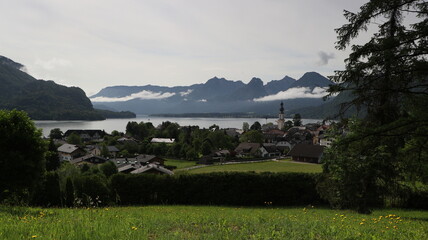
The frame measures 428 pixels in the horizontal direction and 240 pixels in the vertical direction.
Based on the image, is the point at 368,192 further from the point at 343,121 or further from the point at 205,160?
the point at 205,160

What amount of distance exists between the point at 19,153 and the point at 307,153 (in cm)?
8011

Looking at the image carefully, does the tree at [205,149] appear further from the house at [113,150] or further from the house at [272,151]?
the house at [113,150]

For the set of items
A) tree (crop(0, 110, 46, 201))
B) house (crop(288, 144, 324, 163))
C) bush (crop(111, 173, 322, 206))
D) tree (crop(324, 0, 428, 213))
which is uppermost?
tree (crop(324, 0, 428, 213))

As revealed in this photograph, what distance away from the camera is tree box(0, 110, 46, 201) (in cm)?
1828

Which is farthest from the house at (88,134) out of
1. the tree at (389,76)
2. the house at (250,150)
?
the tree at (389,76)

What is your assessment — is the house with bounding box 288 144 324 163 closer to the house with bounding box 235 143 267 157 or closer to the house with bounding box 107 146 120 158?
the house with bounding box 235 143 267 157

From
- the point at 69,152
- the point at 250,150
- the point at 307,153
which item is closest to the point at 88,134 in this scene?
the point at 69,152

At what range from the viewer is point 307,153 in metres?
88.4

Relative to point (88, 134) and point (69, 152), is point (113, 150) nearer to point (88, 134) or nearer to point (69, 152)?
point (69, 152)

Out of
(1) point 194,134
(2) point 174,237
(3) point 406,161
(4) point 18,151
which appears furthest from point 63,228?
(1) point 194,134

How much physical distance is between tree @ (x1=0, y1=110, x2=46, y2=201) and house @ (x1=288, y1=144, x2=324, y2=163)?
255ft

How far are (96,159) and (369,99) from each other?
8068 centimetres

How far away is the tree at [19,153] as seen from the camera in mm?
18281

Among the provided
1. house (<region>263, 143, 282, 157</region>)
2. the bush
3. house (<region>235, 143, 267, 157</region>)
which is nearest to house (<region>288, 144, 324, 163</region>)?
house (<region>235, 143, 267, 157</region>)
